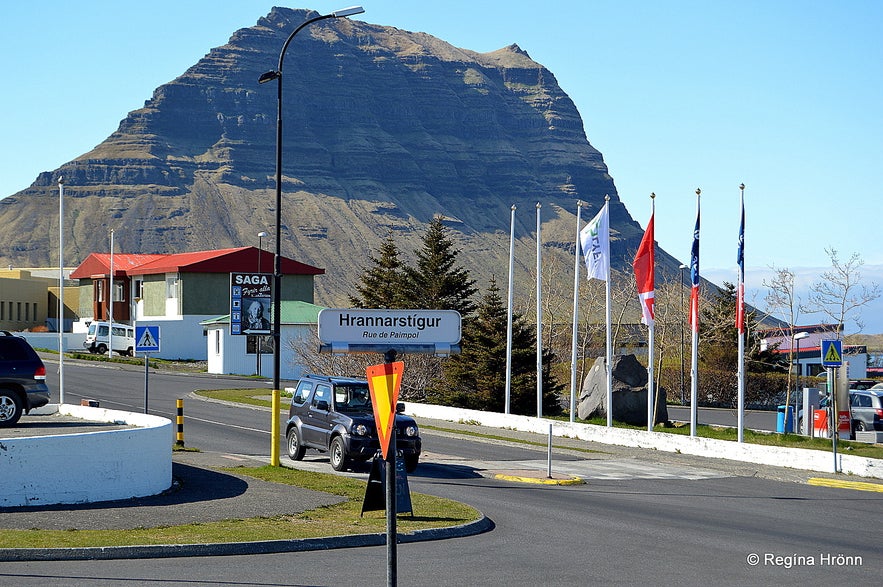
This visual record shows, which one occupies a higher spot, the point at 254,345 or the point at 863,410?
the point at 254,345

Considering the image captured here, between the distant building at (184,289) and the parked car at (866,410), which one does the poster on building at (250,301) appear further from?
the parked car at (866,410)

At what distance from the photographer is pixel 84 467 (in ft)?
53.7

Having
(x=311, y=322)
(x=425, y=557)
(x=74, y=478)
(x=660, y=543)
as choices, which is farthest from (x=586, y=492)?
(x=311, y=322)

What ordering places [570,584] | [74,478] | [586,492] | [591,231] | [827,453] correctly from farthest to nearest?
[591,231]
[827,453]
[586,492]
[74,478]
[570,584]

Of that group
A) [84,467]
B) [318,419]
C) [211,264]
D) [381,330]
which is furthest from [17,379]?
[211,264]

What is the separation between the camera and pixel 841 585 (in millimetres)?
11633

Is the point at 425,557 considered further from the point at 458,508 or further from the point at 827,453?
the point at 827,453

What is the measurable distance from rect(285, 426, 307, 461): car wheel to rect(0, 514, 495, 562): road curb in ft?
32.2

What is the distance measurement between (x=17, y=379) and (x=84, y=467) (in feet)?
20.8

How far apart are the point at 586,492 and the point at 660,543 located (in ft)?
19.8

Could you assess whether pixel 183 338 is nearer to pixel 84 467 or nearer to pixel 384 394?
pixel 84 467

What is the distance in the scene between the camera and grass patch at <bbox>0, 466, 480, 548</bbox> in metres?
12.9

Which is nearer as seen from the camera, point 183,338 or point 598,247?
point 598,247

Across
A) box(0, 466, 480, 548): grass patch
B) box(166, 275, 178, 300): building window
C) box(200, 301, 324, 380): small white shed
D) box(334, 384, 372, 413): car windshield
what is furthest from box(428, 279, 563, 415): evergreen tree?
box(166, 275, 178, 300): building window
